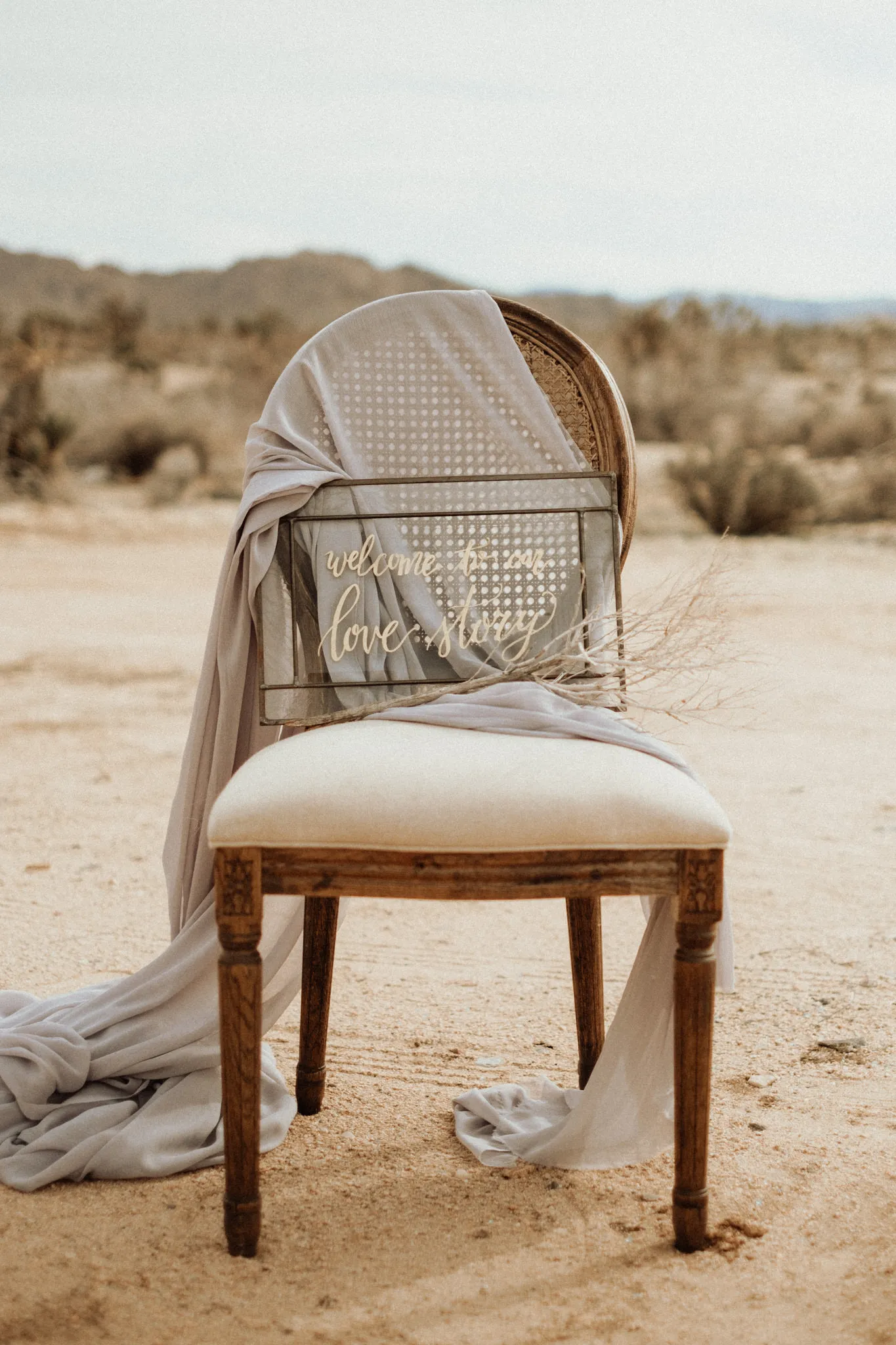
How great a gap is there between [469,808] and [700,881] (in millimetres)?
330

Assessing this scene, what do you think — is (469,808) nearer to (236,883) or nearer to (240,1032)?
(236,883)

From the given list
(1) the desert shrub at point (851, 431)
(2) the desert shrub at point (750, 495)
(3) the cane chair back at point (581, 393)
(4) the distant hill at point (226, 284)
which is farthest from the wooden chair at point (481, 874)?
(4) the distant hill at point (226, 284)

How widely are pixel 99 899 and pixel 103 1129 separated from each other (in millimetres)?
1260

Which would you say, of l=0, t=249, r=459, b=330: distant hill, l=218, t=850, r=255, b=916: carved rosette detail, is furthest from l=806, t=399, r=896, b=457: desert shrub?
l=0, t=249, r=459, b=330: distant hill

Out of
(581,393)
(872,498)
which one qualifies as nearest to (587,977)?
(581,393)

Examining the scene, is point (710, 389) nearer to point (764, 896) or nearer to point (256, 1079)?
point (764, 896)

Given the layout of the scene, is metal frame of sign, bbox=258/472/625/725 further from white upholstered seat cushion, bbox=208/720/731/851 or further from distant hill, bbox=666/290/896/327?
distant hill, bbox=666/290/896/327

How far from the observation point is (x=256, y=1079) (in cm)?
184

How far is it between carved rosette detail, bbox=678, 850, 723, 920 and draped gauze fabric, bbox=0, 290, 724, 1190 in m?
0.21

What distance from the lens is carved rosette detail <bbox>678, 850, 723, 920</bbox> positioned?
177 centimetres

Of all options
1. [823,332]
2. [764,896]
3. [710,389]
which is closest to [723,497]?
[710,389]

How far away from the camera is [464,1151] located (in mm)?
2174

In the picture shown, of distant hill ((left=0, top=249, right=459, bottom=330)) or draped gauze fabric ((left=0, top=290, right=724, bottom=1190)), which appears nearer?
draped gauze fabric ((left=0, top=290, right=724, bottom=1190))

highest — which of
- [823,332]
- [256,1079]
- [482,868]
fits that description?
[823,332]
